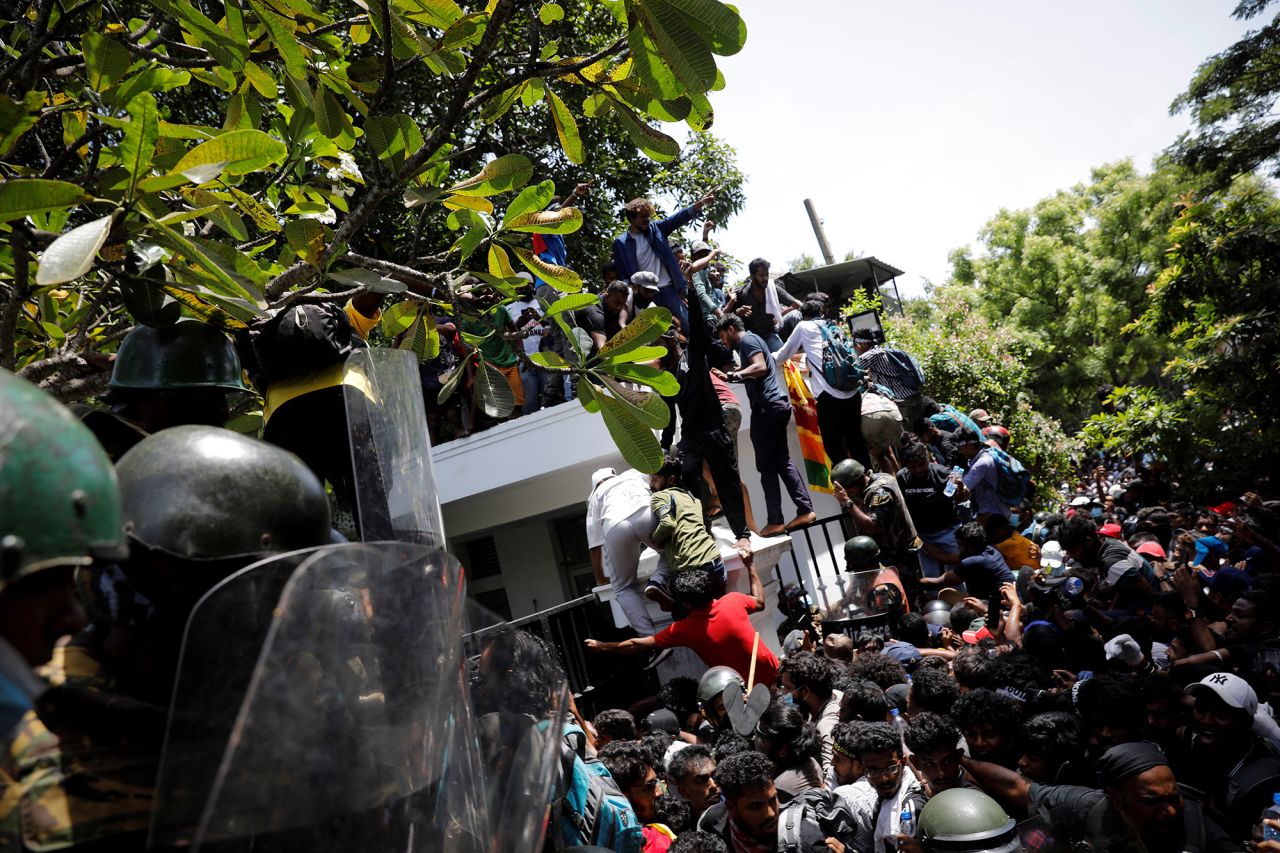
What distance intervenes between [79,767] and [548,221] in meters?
1.77

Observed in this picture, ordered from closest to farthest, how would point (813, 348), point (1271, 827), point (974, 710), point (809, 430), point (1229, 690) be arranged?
point (1271, 827)
point (1229, 690)
point (974, 710)
point (813, 348)
point (809, 430)

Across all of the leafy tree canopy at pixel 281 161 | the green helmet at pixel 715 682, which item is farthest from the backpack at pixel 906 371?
the leafy tree canopy at pixel 281 161

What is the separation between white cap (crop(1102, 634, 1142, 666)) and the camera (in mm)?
5293

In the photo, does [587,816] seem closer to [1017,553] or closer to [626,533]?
[626,533]

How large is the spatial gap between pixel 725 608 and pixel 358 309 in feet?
9.70

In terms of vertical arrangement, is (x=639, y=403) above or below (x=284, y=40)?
below

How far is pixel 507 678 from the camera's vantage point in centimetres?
188

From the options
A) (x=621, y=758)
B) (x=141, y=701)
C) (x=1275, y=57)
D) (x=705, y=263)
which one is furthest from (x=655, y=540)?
(x=1275, y=57)

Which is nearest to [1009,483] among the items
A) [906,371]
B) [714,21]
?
[906,371]

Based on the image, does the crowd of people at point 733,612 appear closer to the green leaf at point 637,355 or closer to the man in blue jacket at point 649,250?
the man in blue jacket at point 649,250

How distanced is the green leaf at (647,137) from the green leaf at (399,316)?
87 cm

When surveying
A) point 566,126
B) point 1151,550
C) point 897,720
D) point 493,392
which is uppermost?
point 566,126

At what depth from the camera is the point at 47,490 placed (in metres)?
0.96

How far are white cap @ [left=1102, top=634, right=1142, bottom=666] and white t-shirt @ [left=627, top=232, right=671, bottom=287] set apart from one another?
4.51 meters
